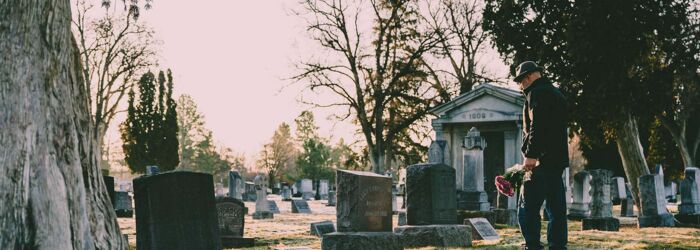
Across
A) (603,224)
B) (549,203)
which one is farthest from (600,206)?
(549,203)

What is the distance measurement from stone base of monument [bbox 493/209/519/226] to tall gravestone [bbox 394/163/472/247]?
196 inches

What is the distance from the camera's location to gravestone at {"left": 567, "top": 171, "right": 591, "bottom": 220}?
17.5 meters

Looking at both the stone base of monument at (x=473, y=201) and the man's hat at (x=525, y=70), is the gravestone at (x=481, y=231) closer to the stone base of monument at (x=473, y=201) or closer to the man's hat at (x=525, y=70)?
the man's hat at (x=525, y=70)

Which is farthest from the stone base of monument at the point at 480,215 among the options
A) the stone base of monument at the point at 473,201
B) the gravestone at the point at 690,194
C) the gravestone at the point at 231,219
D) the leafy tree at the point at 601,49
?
the gravestone at the point at 231,219

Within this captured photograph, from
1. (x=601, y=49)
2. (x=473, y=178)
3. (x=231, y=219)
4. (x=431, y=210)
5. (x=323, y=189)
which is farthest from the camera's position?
(x=323, y=189)

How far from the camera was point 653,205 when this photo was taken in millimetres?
13758

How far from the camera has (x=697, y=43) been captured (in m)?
19.5

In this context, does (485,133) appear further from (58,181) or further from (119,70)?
(58,181)

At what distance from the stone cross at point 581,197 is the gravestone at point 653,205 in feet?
11.7

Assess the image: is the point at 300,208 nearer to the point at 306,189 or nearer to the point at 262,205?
the point at 262,205

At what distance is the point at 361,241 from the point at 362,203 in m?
0.53

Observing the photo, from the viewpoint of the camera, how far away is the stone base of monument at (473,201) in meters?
17.7

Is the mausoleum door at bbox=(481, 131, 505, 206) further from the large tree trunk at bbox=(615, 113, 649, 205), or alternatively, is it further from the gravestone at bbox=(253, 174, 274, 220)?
the large tree trunk at bbox=(615, 113, 649, 205)

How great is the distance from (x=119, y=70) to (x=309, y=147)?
3238cm
